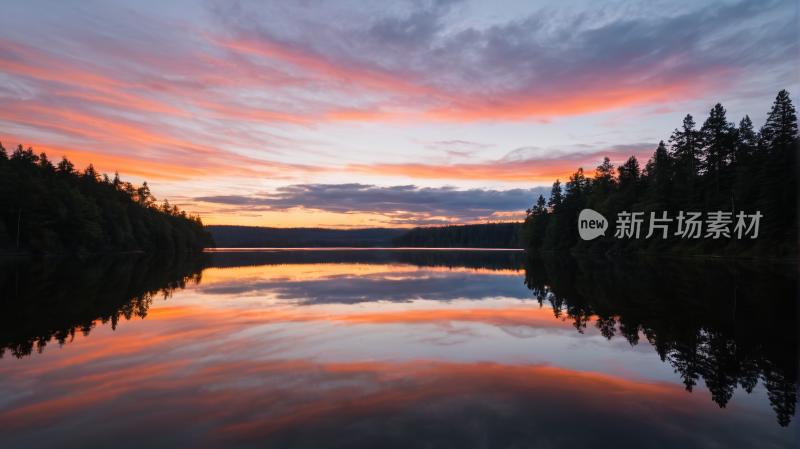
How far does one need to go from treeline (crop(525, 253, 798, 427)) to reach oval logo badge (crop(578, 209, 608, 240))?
67.5 meters

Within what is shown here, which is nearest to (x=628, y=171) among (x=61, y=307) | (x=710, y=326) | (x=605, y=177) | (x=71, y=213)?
(x=605, y=177)

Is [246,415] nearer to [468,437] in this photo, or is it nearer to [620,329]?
[468,437]

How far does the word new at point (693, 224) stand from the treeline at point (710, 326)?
41.9 metres

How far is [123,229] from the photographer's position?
101 m

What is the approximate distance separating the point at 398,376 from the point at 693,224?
249 ft

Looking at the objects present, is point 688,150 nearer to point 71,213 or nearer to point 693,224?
point 693,224

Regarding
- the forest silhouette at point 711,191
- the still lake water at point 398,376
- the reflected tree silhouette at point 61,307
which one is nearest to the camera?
the still lake water at point 398,376

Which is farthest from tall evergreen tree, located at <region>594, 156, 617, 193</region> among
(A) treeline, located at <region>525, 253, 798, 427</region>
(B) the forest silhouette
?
(A) treeline, located at <region>525, 253, 798, 427</region>

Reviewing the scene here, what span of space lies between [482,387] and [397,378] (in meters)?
1.58

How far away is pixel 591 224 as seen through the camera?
296ft

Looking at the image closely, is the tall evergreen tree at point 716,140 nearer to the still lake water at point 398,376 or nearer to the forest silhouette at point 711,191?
the forest silhouette at point 711,191

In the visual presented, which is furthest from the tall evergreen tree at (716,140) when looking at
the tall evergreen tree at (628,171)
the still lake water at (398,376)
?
the still lake water at (398,376)

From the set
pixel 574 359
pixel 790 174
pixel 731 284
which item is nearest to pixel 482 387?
pixel 574 359

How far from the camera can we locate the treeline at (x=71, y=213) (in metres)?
67.5
